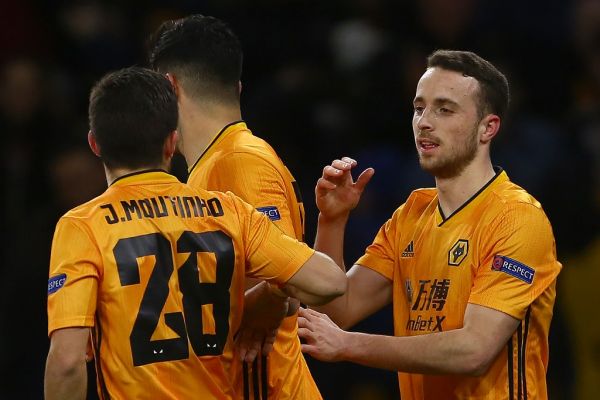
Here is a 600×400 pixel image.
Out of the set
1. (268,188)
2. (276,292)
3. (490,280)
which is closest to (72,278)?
(276,292)

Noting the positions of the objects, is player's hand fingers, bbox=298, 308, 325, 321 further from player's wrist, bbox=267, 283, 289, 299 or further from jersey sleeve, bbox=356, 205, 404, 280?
jersey sleeve, bbox=356, 205, 404, 280

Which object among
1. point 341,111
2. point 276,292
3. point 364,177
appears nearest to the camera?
point 276,292

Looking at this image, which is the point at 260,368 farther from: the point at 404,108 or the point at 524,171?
the point at 404,108

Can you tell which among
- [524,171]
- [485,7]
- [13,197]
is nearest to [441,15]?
[485,7]

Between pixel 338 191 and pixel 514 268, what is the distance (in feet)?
2.86

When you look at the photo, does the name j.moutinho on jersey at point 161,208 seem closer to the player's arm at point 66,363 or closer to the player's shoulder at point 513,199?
the player's arm at point 66,363

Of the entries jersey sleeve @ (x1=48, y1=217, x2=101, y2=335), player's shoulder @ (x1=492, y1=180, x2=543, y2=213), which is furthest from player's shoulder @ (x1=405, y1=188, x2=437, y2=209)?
jersey sleeve @ (x1=48, y1=217, x2=101, y2=335)

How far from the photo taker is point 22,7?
10.5m

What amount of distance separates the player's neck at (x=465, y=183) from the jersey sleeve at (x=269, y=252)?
0.90 m

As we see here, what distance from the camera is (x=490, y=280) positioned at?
4773 millimetres

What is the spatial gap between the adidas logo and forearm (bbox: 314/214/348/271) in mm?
285

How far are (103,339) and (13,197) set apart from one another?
4.86m

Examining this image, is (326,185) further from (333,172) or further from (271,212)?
(271,212)

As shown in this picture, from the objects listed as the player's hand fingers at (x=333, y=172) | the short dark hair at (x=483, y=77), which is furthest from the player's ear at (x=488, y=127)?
the player's hand fingers at (x=333, y=172)
